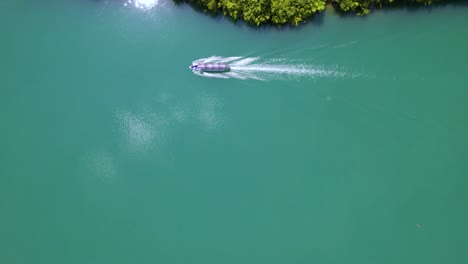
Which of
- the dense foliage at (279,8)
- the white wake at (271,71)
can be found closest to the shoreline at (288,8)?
the dense foliage at (279,8)

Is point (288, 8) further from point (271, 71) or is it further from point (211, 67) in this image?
point (211, 67)

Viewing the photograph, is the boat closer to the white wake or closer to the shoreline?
the white wake

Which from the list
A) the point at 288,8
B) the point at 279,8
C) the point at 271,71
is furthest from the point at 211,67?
the point at 288,8

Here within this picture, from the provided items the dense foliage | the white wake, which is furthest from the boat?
the dense foliage

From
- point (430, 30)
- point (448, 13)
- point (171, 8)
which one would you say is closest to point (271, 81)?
point (171, 8)

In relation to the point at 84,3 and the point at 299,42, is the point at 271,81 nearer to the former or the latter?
the point at 299,42

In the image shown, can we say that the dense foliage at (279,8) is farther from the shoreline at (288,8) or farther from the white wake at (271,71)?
the white wake at (271,71)
